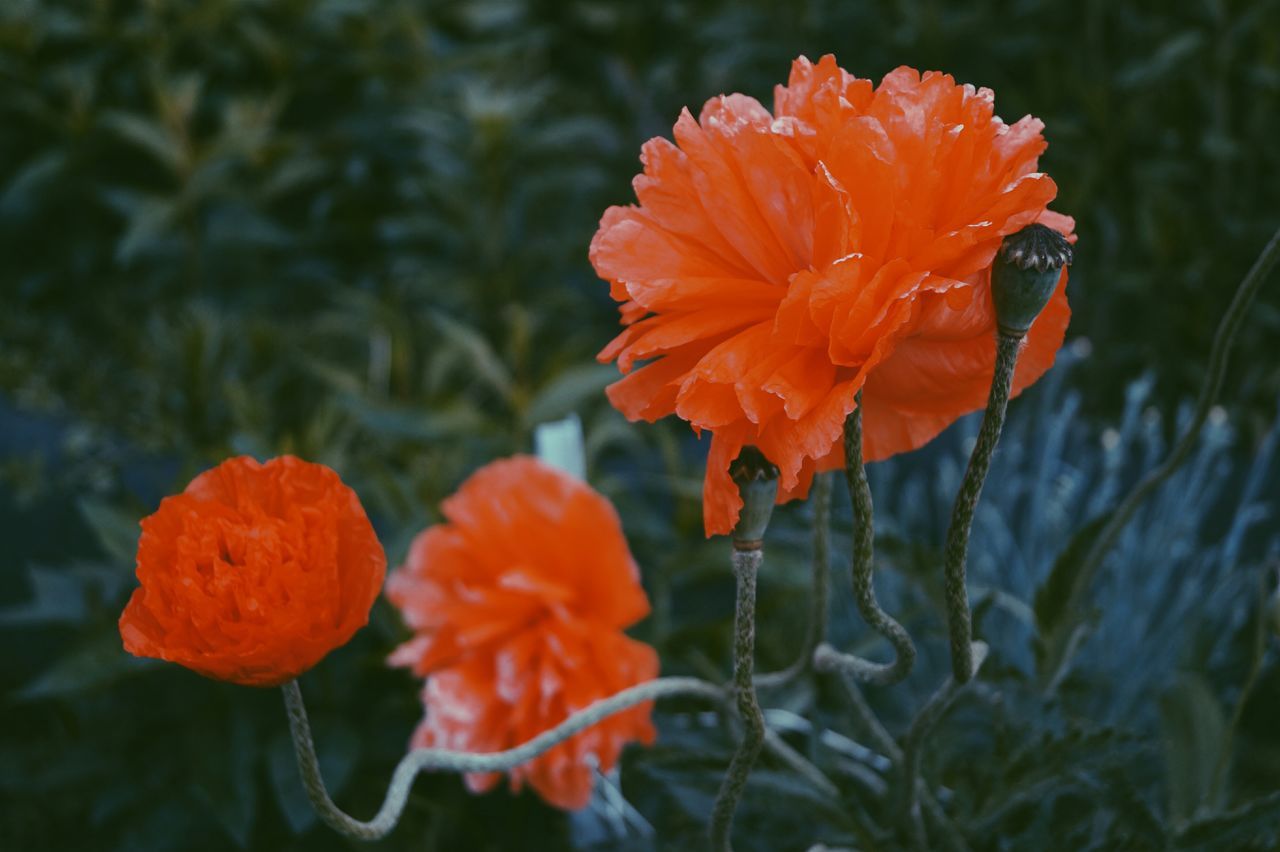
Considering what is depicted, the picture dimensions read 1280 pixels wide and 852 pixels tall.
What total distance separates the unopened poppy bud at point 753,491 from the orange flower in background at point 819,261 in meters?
0.01

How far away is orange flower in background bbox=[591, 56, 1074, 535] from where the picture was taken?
46cm

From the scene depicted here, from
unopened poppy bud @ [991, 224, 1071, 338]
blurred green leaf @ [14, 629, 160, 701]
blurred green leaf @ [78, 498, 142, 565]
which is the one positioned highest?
unopened poppy bud @ [991, 224, 1071, 338]

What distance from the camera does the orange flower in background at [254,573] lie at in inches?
19.2

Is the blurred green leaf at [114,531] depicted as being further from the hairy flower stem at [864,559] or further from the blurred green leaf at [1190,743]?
the blurred green leaf at [1190,743]

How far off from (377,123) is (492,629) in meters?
1.65

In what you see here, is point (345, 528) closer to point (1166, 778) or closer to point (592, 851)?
point (592, 851)

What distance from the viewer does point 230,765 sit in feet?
3.12

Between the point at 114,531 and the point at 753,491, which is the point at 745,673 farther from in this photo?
the point at 114,531

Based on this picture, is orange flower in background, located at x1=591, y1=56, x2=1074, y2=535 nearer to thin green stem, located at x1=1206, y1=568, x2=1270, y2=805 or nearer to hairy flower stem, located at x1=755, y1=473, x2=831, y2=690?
hairy flower stem, located at x1=755, y1=473, x2=831, y2=690

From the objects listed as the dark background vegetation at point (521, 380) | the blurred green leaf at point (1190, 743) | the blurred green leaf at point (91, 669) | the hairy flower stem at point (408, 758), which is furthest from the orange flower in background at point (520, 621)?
the blurred green leaf at point (1190, 743)

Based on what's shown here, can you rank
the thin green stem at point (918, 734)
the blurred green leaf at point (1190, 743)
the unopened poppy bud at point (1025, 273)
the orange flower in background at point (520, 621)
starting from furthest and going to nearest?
1. the blurred green leaf at point (1190, 743)
2. the orange flower in background at point (520, 621)
3. the thin green stem at point (918, 734)
4. the unopened poppy bud at point (1025, 273)

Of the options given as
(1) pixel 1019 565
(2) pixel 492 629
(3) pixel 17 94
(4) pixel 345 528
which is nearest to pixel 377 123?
(3) pixel 17 94

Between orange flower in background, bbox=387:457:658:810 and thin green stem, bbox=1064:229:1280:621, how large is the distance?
27 centimetres

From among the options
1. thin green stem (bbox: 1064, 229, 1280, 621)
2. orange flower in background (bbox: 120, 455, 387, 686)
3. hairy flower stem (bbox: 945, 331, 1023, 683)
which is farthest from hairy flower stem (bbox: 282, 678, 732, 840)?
thin green stem (bbox: 1064, 229, 1280, 621)
